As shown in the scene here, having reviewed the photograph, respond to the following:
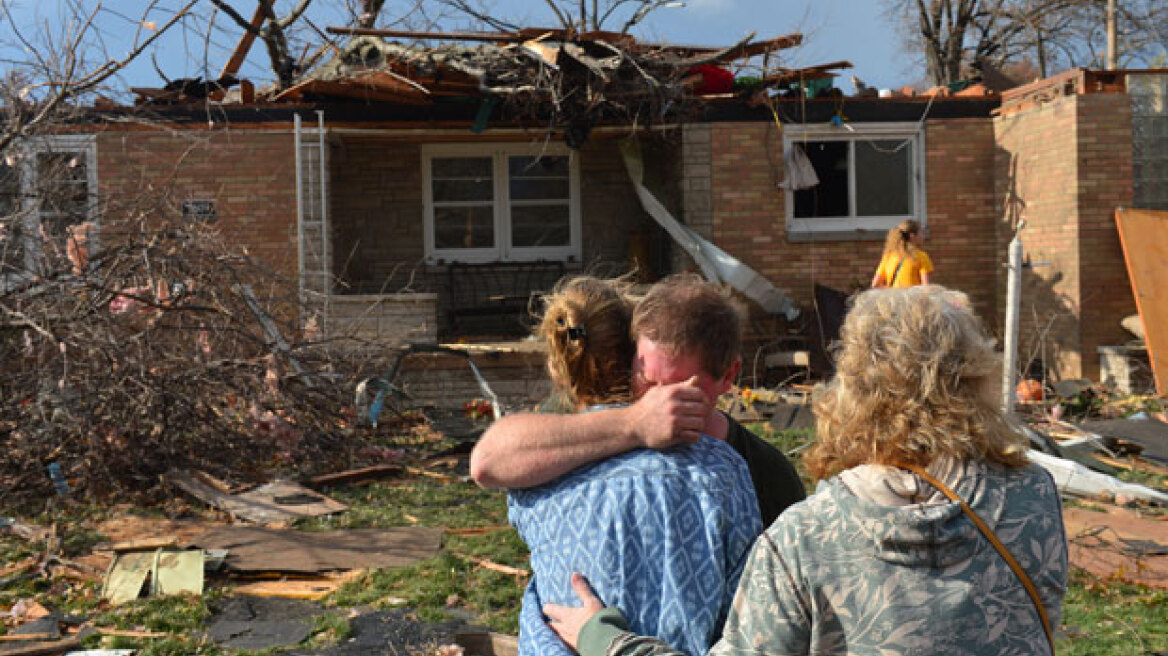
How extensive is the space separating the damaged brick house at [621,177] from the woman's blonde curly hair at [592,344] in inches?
370

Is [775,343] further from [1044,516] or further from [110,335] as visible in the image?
[1044,516]

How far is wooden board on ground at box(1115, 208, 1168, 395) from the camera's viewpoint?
37.8 ft

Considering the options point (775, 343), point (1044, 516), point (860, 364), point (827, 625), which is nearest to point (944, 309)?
point (860, 364)

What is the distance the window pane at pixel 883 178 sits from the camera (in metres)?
13.9

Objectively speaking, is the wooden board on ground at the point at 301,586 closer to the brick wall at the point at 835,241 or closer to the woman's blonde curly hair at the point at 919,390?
the woman's blonde curly hair at the point at 919,390

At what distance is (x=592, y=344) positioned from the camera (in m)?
2.19

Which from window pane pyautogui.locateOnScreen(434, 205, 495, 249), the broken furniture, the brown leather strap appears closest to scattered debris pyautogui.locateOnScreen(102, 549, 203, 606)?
the brown leather strap

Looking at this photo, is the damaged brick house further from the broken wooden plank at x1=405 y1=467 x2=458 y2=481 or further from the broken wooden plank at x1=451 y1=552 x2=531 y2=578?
the broken wooden plank at x1=451 y1=552 x2=531 y2=578

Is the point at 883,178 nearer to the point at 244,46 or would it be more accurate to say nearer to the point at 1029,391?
the point at 1029,391

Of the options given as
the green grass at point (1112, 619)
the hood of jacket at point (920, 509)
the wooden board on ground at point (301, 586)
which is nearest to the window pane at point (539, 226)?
the wooden board on ground at point (301, 586)

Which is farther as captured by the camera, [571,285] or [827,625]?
[571,285]

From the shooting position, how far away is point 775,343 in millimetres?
13117

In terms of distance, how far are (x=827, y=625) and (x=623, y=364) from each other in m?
0.75

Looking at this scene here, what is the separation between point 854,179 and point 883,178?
1.40 feet
